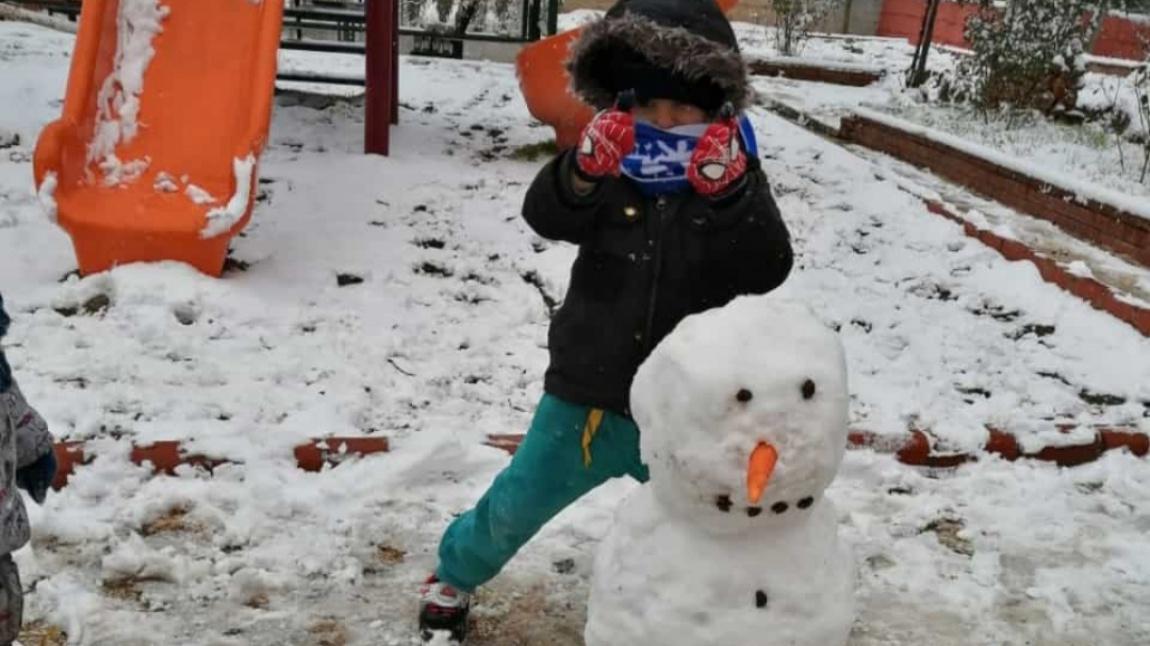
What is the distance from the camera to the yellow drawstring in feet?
7.19

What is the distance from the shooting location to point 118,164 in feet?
16.6

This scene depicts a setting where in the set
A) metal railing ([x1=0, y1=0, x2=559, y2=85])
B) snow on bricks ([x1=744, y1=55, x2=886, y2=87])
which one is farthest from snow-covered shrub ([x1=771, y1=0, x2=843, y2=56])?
metal railing ([x1=0, y1=0, x2=559, y2=85])

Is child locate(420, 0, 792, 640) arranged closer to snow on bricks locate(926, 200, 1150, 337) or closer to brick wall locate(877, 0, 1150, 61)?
snow on bricks locate(926, 200, 1150, 337)

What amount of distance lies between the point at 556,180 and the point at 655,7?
0.38 meters

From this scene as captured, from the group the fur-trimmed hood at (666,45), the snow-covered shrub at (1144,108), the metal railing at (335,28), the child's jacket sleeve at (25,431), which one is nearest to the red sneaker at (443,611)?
the child's jacket sleeve at (25,431)

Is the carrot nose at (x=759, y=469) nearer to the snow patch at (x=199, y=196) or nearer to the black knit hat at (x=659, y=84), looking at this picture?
the black knit hat at (x=659, y=84)

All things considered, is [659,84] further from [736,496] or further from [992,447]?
[992,447]

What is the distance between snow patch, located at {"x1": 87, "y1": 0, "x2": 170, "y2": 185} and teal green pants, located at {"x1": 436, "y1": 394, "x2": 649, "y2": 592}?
340 cm

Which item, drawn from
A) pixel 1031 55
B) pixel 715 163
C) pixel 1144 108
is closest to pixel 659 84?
pixel 715 163

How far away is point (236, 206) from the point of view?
468 centimetres

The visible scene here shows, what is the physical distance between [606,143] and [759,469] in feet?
2.45

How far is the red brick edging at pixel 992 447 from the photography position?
11.7 ft

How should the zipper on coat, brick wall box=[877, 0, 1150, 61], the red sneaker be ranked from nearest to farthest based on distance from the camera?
the zipper on coat
the red sneaker
brick wall box=[877, 0, 1150, 61]

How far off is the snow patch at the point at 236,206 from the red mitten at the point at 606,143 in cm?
290
